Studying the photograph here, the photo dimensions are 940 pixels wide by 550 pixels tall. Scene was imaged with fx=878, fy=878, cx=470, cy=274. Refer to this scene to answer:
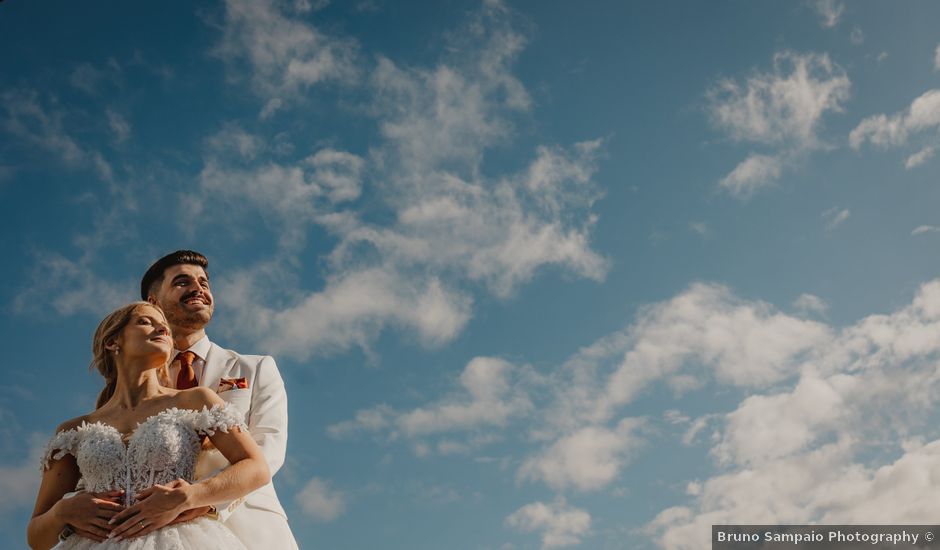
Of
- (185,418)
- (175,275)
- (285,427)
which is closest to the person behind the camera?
(185,418)

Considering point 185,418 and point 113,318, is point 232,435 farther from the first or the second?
point 113,318

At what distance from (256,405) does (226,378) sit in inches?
16.2

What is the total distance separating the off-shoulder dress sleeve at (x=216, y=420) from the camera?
648cm

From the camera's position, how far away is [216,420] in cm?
650

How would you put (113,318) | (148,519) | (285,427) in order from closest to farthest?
(148,519)
(113,318)
(285,427)

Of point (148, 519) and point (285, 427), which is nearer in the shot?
point (148, 519)

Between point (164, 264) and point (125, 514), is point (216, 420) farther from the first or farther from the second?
point (164, 264)

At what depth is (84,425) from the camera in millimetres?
6793

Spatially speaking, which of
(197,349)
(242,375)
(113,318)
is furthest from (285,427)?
(113,318)

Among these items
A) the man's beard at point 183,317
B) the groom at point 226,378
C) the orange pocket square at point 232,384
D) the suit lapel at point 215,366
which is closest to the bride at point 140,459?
the groom at point 226,378

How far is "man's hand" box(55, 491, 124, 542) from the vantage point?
20.4ft

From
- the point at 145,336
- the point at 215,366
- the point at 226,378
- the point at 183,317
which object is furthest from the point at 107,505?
the point at 183,317

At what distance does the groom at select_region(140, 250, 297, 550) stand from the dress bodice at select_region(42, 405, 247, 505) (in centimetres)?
26

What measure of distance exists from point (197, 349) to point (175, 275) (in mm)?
767
